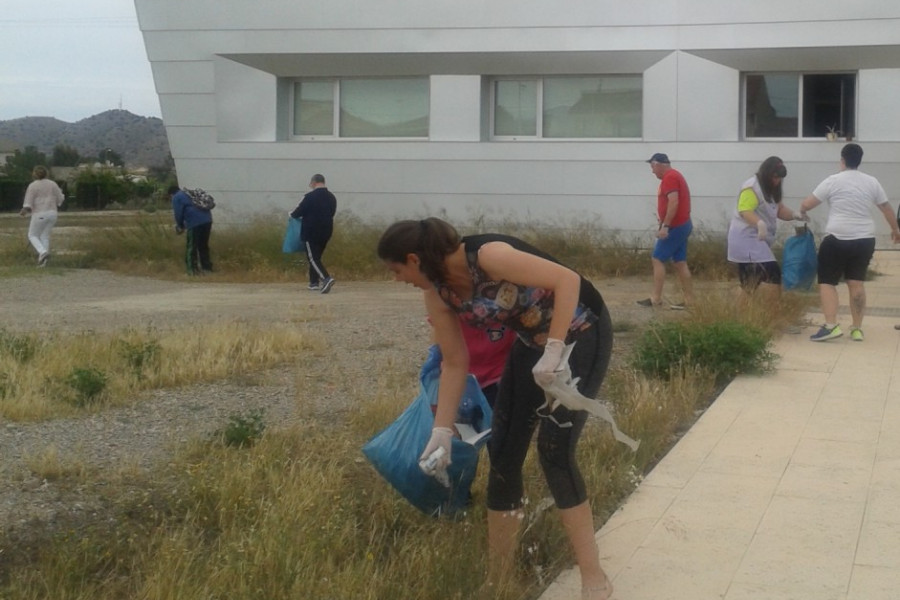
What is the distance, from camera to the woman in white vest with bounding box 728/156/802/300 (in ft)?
34.2

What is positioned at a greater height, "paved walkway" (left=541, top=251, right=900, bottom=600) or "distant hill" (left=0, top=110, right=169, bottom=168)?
"distant hill" (left=0, top=110, right=169, bottom=168)

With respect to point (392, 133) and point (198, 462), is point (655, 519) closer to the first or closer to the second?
point (198, 462)

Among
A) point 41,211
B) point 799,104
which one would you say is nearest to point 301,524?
point 799,104

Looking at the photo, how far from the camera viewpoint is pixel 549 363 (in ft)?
13.3

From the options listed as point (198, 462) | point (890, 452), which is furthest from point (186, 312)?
point (890, 452)

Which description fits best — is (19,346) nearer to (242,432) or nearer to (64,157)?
(242,432)

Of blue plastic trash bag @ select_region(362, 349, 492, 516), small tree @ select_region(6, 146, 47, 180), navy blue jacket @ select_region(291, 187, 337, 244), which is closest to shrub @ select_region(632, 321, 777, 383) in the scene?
blue plastic trash bag @ select_region(362, 349, 492, 516)

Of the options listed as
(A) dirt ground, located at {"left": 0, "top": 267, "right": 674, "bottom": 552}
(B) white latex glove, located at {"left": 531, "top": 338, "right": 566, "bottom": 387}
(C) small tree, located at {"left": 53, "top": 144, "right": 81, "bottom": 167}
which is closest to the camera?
(B) white latex glove, located at {"left": 531, "top": 338, "right": 566, "bottom": 387}

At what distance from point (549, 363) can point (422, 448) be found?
1019 mm

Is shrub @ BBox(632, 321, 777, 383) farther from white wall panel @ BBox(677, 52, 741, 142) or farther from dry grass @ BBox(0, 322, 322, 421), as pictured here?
white wall panel @ BBox(677, 52, 741, 142)

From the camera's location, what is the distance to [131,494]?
5609 mm

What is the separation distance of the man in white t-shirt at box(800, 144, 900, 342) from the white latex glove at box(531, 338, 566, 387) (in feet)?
21.1

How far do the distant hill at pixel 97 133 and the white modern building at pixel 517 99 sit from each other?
118 meters

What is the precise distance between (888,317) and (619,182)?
713cm
